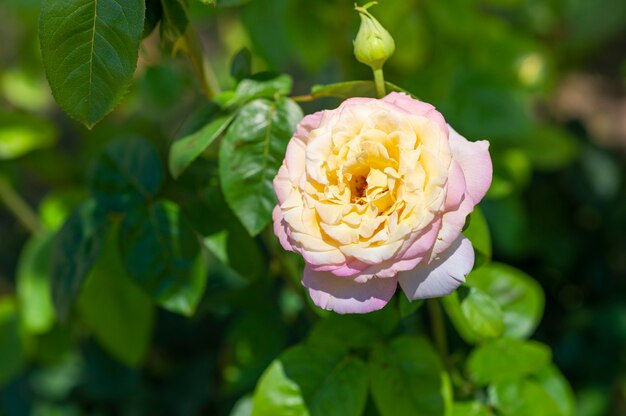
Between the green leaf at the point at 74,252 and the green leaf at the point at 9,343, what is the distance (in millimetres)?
365

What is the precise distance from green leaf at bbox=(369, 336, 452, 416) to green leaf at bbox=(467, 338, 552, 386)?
0.23ft

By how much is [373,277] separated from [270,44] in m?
0.77

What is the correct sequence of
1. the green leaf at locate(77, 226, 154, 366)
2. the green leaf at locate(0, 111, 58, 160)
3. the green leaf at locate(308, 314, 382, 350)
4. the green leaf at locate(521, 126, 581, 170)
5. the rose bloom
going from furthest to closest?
the green leaf at locate(521, 126, 581, 170) → the green leaf at locate(0, 111, 58, 160) → the green leaf at locate(77, 226, 154, 366) → the green leaf at locate(308, 314, 382, 350) → the rose bloom

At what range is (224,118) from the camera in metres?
0.82

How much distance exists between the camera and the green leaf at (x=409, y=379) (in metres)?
0.85

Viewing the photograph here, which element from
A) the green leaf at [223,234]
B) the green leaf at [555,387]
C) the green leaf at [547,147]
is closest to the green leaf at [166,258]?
the green leaf at [223,234]

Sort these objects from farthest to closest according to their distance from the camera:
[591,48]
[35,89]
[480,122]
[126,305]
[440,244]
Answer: [591,48] < [35,89] < [480,122] < [126,305] < [440,244]

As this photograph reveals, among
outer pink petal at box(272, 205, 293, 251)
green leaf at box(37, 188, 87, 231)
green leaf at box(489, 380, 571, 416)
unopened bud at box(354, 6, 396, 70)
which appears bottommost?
green leaf at box(489, 380, 571, 416)

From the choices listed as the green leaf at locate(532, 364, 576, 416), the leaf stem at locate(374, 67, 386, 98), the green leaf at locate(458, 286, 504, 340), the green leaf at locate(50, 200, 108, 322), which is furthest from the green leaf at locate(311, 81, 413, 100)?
the green leaf at locate(532, 364, 576, 416)

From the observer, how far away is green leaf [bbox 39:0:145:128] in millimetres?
683

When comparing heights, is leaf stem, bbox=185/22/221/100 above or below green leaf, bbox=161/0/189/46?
below

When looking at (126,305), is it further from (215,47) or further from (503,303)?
(215,47)

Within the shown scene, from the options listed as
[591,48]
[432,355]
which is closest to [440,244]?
[432,355]

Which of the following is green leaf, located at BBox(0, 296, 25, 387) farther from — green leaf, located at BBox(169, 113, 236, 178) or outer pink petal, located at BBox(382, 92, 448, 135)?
outer pink petal, located at BBox(382, 92, 448, 135)
